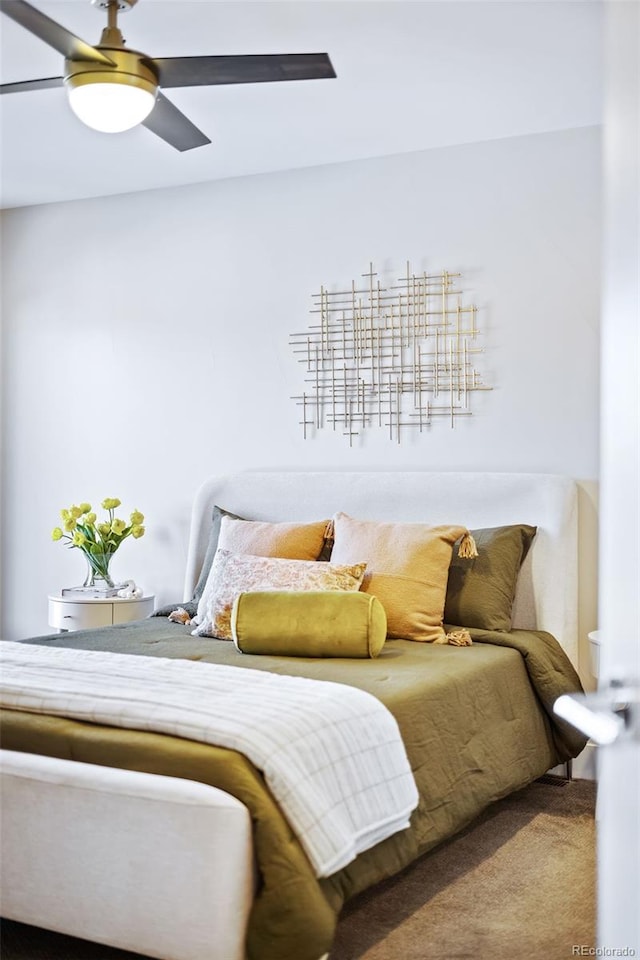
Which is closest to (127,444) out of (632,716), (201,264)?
(201,264)

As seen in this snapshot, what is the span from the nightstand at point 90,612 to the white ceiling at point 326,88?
193 cm

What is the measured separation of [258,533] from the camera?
4.05 meters

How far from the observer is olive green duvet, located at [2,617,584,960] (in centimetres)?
205

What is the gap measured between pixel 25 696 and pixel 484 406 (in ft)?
7.56

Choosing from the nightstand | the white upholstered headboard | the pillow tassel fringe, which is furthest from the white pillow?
the nightstand

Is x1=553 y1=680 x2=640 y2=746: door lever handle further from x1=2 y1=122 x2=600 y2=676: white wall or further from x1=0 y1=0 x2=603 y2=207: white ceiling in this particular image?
x1=2 y1=122 x2=600 y2=676: white wall

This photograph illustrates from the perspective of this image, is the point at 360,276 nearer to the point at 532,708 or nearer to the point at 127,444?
the point at 127,444

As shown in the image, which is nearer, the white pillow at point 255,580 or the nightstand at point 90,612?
the white pillow at point 255,580

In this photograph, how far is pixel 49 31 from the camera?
7.90ft

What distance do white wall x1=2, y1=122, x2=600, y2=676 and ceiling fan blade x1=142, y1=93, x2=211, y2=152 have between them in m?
1.26

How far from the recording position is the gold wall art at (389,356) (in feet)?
13.8

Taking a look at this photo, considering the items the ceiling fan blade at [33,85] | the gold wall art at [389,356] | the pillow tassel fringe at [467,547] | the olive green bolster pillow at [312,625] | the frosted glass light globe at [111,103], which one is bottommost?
the olive green bolster pillow at [312,625]

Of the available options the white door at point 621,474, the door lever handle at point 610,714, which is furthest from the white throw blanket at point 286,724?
the door lever handle at point 610,714

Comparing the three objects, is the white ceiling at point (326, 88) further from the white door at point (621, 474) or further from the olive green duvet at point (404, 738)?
the white door at point (621, 474)
